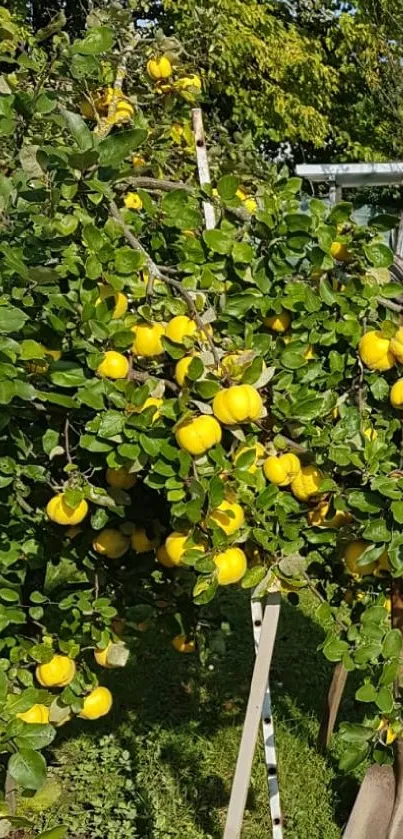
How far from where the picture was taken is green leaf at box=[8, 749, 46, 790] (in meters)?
1.07

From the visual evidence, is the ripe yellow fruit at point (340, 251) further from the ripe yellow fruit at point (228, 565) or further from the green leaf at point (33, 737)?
the green leaf at point (33, 737)

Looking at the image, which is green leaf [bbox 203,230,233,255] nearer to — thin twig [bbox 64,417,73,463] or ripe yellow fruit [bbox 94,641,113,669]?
thin twig [bbox 64,417,73,463]

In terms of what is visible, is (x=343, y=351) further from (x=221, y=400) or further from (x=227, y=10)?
(x=227, y=10)

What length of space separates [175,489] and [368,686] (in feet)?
1.28

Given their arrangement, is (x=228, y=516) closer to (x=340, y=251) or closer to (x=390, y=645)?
(x=390, y=645)

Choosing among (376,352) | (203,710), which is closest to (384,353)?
(376,352)

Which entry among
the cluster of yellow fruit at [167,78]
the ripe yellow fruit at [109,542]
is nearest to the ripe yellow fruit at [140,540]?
the ripe yellow fruit at [109,542]

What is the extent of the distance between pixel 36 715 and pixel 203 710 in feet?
4.85

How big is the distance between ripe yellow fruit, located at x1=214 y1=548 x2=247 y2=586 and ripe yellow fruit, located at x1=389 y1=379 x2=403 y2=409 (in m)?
0.31

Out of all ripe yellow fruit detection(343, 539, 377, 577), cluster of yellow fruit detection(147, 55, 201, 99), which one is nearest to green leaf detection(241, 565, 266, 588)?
ripe yellow fruit detection(343, 539, 377, 577)

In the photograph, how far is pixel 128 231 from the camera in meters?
1.26

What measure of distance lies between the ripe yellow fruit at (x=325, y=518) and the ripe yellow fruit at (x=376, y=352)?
0.23 m

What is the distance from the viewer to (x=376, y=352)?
1.25m

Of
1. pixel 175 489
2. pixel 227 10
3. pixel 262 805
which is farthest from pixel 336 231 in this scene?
pixel 227 10
